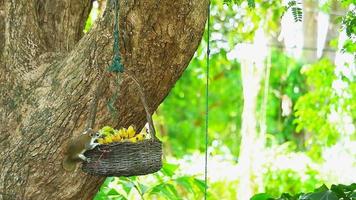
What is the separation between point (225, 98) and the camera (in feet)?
29.8

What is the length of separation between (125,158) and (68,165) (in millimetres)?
350

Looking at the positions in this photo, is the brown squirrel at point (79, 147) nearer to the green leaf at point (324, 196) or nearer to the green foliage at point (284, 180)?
the green leaf at point (324, 196)

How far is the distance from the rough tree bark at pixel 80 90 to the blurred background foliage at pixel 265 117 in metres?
0.25

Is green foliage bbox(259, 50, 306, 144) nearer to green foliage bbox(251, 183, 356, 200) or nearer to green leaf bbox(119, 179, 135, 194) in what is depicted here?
green leaf bbox(119, 179, 135, 194)

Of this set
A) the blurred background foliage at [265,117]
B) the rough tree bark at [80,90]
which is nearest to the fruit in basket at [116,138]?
the rough tree bark at [80,90]

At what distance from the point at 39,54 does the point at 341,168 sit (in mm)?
4186

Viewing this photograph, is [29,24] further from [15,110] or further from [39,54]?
[15,110]

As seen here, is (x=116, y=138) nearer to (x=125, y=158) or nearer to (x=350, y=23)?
(x=125, y=158)

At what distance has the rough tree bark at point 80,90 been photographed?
1.92 metres

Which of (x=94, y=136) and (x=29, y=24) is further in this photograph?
(x=29, y=24)

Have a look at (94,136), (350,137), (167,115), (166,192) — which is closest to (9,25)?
(94,136)

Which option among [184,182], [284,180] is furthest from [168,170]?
[284,180]

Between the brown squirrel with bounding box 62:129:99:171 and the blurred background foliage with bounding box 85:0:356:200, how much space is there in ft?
2.02

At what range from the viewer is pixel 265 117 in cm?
673
